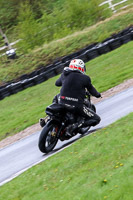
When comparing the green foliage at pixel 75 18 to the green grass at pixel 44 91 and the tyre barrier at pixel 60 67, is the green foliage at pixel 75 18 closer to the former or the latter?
the tyre barrier at pixel 60 67

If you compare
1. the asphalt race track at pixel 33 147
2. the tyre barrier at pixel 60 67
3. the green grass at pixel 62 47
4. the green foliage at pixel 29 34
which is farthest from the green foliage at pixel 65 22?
the asphalt race track at pixel 33 147

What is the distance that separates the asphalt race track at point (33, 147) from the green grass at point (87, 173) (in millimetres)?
897

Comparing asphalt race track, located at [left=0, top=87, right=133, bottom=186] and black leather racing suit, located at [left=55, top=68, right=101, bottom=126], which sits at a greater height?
black leather racing suit, located at [left=55, top=68, right=101, bottom=126]

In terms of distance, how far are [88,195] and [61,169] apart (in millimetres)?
1709

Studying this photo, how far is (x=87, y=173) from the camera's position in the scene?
6219 mm

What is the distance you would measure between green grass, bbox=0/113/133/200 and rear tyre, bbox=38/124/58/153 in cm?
63

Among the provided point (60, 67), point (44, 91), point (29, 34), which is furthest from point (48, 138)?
point (29, 34)

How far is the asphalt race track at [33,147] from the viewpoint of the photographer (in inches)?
347

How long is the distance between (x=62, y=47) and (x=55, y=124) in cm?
2351

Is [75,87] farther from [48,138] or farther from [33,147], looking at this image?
[33,147]

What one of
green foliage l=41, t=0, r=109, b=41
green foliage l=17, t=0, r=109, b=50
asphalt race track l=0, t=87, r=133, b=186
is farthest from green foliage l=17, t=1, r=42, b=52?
asphalt race track l=0, t=87, r=133, b=186

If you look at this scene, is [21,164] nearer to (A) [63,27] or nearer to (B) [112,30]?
(B) [112,30]

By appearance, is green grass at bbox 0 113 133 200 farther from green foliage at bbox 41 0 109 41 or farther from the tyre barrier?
green foliage at bbox 41 0 109 41

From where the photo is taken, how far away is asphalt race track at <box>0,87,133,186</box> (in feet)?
28.9
